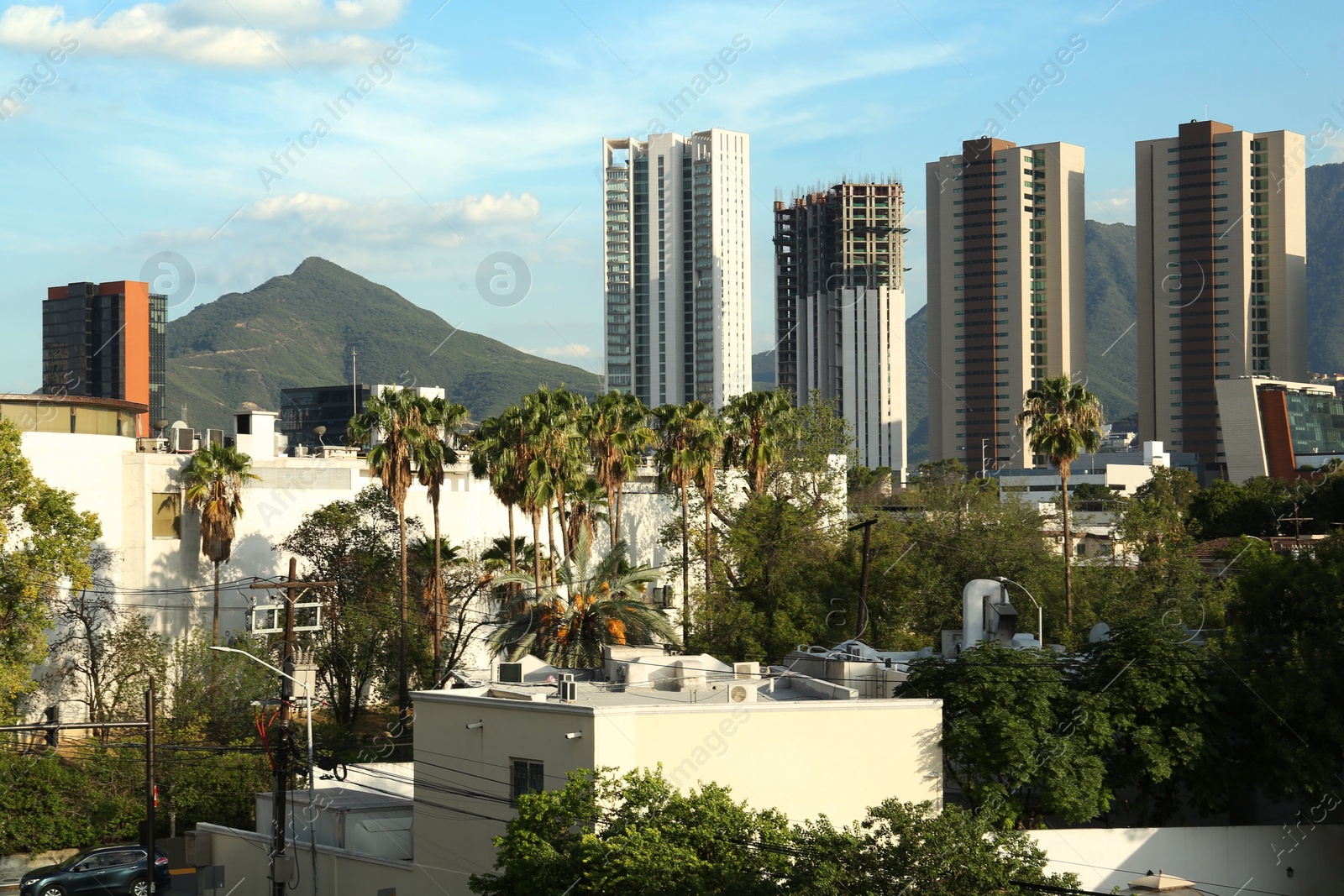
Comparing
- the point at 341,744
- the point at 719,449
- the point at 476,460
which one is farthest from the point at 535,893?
the point at 719,449

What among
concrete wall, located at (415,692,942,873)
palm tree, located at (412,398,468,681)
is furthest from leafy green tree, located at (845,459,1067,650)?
concrete wall, located at (415,692,942,873)

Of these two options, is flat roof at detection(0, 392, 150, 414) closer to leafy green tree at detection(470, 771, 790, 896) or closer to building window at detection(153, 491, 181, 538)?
building window at detection(153, 491, 181, 538)

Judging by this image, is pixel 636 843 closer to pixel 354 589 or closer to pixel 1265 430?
pixel 354 589

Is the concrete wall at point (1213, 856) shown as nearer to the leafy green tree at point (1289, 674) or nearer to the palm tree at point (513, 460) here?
the leafy green tree at point (1289, 674)

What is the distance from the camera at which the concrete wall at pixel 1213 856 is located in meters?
30.3

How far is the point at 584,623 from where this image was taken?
45312 millimetres

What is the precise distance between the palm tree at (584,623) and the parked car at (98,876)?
1206cm

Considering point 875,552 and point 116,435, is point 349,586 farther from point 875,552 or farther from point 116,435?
point 875,552

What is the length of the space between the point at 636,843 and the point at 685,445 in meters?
40.7

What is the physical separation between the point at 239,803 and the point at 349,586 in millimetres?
15296

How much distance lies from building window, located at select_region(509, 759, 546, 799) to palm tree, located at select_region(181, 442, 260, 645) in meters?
33.8

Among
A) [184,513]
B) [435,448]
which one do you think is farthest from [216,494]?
[435,448]

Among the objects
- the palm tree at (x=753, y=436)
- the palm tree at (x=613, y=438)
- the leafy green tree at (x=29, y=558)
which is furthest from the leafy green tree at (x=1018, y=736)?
the palm tree at (x=753, y=436)

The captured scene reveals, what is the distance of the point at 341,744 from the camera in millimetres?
52031
